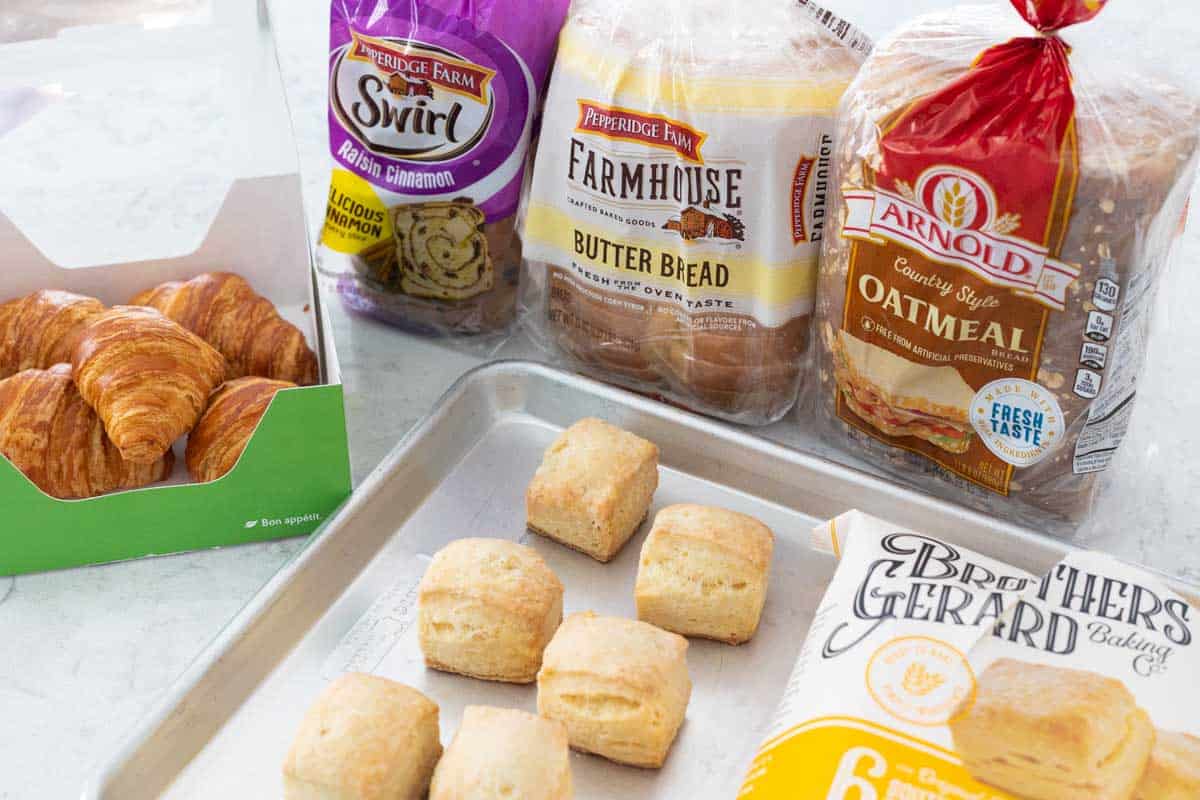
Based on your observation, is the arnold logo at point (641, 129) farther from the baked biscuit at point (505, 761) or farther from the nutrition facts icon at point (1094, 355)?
the baked biscuit at point (505, 761)

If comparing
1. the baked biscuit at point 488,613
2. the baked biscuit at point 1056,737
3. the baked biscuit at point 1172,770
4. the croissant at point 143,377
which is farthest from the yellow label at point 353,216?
the baked biscuit at point 1172,770

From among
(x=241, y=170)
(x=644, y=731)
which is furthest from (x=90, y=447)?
(x=241, y=170)

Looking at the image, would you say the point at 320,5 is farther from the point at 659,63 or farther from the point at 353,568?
the point at 353,568

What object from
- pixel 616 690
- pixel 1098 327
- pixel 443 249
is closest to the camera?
pixel 616 690

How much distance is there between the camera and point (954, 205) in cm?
115

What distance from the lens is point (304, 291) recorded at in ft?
5.17

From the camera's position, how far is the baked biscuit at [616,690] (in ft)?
3.43

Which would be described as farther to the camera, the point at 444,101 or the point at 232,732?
the point at 444,101

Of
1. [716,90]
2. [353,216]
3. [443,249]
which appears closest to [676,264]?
[716,90]

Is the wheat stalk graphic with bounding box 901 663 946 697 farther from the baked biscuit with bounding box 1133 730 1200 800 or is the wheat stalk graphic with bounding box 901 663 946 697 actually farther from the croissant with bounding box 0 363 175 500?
the croissant with bounding box 0 363 175 500

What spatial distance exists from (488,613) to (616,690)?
15 centimetres

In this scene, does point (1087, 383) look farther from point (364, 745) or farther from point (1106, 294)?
point (364, 745)

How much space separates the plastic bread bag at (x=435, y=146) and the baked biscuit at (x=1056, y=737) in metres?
0.81

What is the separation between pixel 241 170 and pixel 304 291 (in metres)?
0.45
